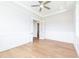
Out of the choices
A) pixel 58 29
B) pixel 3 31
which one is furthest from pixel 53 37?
pixel 3 31

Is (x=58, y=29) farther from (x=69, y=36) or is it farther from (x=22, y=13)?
(x=22, y=13)

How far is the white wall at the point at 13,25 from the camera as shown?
15.4 feet

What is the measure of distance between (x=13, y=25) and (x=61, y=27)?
4.33 metres

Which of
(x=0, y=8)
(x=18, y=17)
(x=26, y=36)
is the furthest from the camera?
(x=26, y=36)

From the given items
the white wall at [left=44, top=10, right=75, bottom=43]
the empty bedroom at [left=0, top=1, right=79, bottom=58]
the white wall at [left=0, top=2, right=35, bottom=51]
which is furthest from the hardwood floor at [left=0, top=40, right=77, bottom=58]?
the white wall at [left=44, top=10, right=75, bottom=43]

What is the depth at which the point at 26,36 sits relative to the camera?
6895 millimetres

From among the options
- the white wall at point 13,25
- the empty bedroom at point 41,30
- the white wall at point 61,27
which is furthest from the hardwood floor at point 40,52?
the white wall at point 61,27

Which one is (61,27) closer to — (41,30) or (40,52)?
(41,30)

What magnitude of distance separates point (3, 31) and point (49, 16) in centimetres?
541

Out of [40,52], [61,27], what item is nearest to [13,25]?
[40,52]

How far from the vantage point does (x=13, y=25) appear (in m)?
5.36

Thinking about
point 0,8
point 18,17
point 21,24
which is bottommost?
point 21,24

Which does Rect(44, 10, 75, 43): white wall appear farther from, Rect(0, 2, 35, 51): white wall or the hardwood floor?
Rect(0, 2, 35, 51): white wall

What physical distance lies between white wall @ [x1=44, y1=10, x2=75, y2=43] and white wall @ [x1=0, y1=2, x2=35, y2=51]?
267 centimetres
